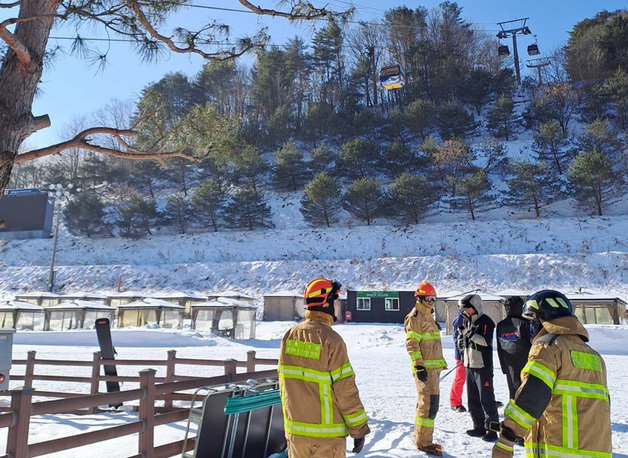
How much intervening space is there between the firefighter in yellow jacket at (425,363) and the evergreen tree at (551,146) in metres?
40.7

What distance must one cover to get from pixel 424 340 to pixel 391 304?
76.2 feet

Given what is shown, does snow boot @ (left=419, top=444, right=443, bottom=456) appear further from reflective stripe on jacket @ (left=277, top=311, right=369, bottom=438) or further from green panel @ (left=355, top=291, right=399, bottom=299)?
green panel @ (left=355, top=291, right=399, bottom=299)

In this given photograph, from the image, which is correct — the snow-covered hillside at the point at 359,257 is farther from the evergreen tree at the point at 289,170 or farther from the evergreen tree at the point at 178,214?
the evergreen tree at the point at 289,170

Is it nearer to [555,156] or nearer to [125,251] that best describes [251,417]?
[125,251]

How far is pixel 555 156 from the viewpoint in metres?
41.4

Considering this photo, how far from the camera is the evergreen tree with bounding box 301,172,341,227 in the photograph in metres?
40.4

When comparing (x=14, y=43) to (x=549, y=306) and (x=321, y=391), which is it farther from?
(x=549, y=306)

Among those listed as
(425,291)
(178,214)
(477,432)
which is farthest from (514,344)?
(178,214)

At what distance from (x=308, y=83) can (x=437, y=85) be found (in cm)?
1663

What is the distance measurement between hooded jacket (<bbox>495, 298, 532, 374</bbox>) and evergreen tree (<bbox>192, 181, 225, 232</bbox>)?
3889 cm

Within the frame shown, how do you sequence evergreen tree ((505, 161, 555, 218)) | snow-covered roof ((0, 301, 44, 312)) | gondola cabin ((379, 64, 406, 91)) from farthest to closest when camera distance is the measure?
evergreen tree ((505, 161, 555, 218))
gondola cabin ((379, 64, 406, 91))
snow-covered roof ((0, 301, 44, 312))

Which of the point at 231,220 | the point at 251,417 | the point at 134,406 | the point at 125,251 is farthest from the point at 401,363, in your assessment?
the point at 125,251

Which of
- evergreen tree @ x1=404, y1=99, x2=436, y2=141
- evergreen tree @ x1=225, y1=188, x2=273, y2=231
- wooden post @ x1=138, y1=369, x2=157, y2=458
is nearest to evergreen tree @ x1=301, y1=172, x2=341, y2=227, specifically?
evergreen tree @ x1=225, y1=188, x2=273, y2=231

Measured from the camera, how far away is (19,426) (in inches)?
133
